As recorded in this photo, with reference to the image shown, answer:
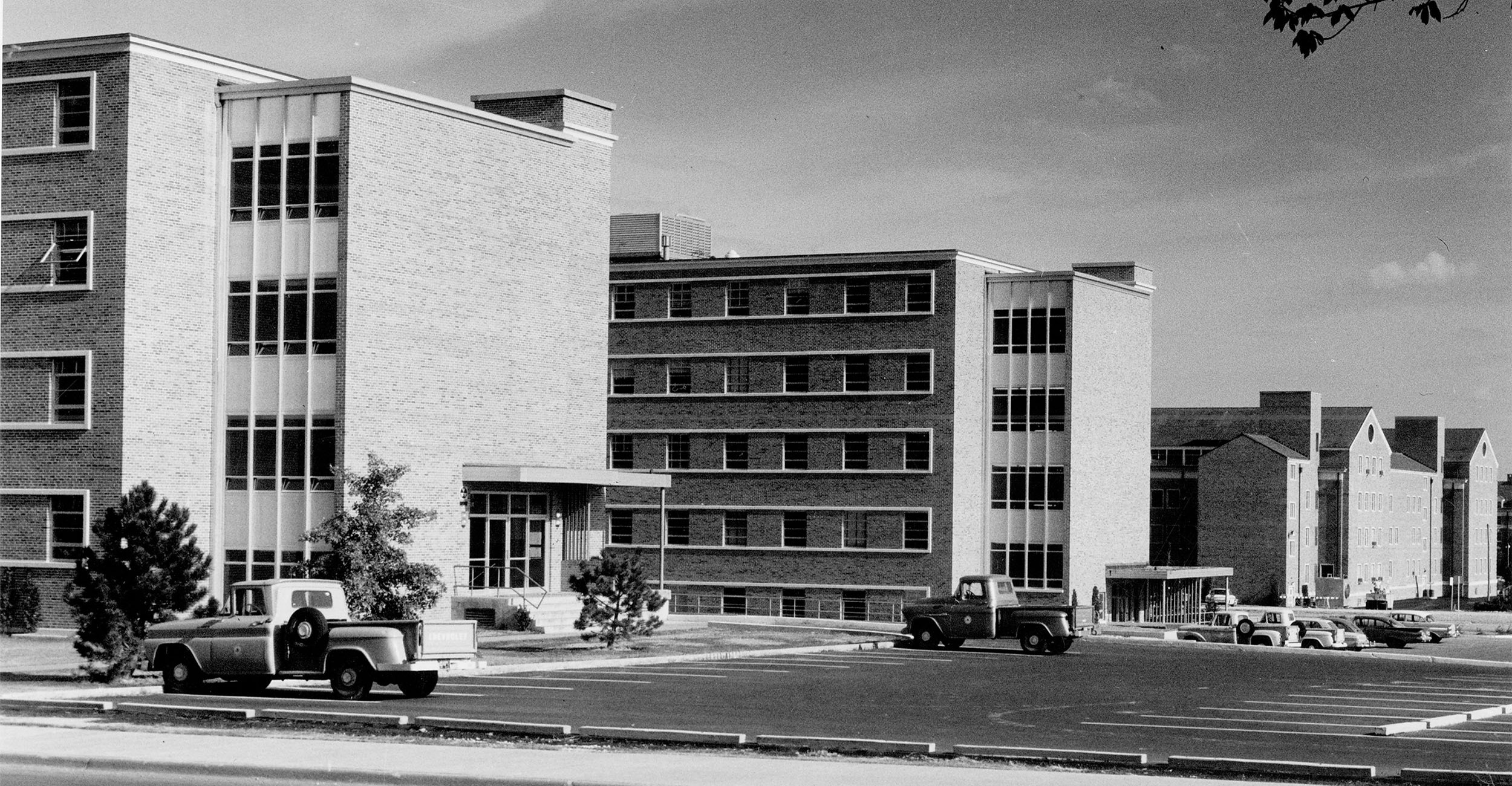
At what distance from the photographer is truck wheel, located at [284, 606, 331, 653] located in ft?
90.4

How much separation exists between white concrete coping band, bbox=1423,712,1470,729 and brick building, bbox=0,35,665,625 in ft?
88.6

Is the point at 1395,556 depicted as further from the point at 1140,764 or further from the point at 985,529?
the point at 1140,764

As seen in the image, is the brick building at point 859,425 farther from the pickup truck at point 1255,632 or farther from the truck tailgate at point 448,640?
the truck tailgate at point 448,640

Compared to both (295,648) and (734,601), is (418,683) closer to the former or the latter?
(295,648)

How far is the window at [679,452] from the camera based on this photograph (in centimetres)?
7619

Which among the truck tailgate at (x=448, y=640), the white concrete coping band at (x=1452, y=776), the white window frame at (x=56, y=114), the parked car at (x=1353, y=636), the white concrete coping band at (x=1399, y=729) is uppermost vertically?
the white window frame at (x=56, y=114)

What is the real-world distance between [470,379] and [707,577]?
93.2 feet

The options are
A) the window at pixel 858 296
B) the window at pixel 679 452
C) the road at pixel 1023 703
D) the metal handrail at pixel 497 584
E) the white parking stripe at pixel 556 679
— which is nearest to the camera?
the road at pixel 1023 703

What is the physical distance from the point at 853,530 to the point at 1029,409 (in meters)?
9.10

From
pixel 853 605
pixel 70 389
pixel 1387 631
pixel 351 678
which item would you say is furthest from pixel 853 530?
pixel 351 678

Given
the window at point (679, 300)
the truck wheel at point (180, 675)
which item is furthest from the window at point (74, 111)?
the window at point (679, 300)

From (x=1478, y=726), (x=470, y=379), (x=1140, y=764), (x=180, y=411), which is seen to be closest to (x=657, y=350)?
(x=470, y=379)

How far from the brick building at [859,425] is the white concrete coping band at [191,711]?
48.7 m

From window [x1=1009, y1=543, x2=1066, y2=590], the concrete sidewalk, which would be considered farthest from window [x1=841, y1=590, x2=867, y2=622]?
the concrete sidewalk
